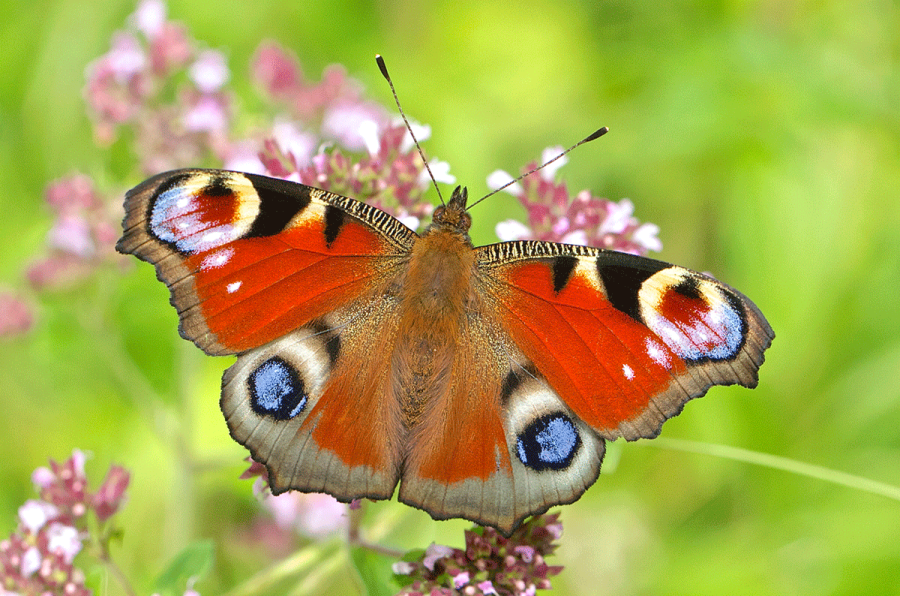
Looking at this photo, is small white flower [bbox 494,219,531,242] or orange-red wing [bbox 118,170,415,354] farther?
small white flower [bbox 494,219,531,242]

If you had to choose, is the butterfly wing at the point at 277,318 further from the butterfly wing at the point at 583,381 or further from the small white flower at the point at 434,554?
the small white flower at the point at 434,554

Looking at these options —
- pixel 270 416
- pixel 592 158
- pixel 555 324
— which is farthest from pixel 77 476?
pixel 592 158

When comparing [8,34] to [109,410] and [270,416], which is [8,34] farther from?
[270,416]

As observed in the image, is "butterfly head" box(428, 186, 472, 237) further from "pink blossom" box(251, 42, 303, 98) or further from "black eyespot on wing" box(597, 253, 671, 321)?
"pink blossom" box(251, 42, 303, 98)

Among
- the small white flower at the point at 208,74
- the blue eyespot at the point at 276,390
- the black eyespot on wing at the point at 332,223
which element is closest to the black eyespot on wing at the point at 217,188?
the black eyespot on wing at the point at 332,223

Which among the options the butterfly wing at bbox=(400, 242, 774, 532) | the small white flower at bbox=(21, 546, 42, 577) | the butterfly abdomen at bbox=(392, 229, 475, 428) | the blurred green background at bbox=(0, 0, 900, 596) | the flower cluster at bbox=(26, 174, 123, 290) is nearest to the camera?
the butterfly wing at bbox=(400, 242, 774, 532)

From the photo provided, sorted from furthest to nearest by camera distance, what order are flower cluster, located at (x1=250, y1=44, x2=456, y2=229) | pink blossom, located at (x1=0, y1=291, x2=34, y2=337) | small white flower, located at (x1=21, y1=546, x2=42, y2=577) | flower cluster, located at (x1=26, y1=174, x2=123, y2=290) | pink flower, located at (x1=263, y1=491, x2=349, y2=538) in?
pink flower, located at (x1=263, y1=491, x2=349, y2=538)
pink blossom, located at (x1=0, y1=291, x2=34, y2=337)
flower cluster, located at (x1=26, y1=174, x2=123, y2=290)
flower cluster, located at (x1=250, y1=44, x2=456, y2=229)
small white flower, located at (x1=21, y1=546, x2=42, y2=577)

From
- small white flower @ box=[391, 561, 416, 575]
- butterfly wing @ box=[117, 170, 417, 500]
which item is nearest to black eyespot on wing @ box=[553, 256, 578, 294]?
butterfly wing @ box=[117, 170, 417, 500]
